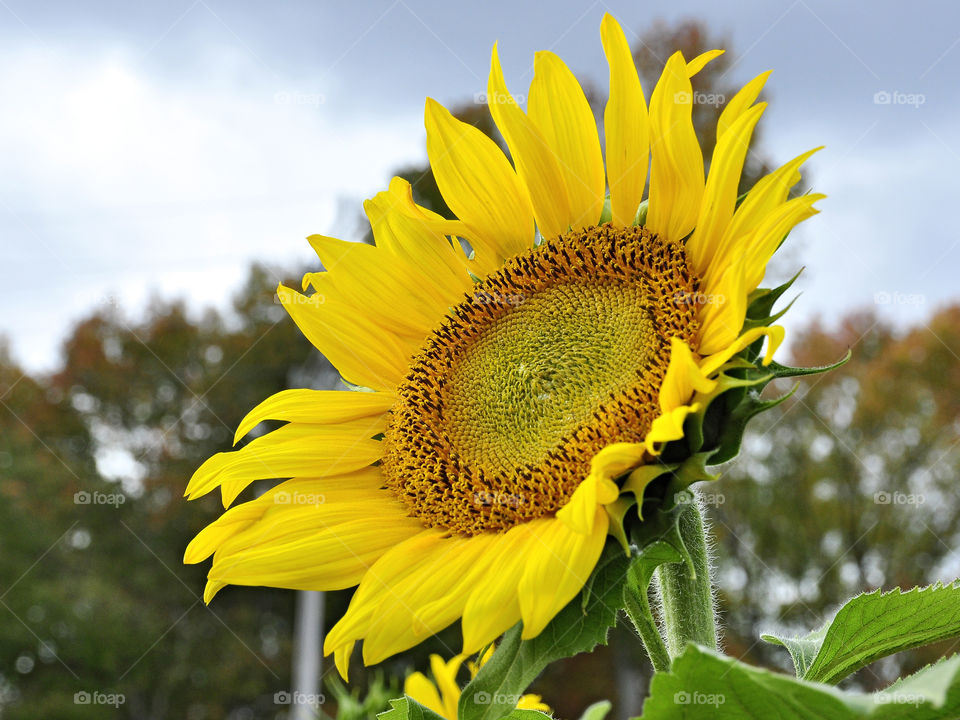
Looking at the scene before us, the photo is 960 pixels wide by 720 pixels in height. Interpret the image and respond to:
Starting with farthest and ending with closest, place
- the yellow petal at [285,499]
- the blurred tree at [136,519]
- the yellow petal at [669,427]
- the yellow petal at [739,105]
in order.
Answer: the blurred tree at [136,519] < the yellow petal at [285,499] < the yellow petal at [739,105] < the yellow petal at [669,427]

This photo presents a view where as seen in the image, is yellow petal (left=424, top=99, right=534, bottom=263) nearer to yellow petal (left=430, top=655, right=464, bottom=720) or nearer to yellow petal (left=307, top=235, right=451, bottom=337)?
yellow petal (left=307, top=235, right=451, bottom=337)

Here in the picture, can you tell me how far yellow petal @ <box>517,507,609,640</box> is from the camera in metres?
1.03

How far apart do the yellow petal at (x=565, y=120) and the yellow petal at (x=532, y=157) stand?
2 centimetres

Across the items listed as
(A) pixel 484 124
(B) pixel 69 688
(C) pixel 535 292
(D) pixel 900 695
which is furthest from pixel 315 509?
(B) pixel 69 688

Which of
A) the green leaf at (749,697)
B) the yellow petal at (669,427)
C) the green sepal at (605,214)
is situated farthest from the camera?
the green sepal at (605,214)

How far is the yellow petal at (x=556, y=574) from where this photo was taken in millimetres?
1028

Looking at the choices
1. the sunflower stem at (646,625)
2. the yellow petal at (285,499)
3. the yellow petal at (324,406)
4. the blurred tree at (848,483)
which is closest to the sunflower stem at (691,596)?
the sunflower stem at (646,625)

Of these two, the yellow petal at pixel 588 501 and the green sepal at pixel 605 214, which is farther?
the green sepal at pixel 605 214

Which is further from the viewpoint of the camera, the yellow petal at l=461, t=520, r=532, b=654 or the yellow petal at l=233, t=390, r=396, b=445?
the yellow petal at l=233, t=390, r=396, b=445

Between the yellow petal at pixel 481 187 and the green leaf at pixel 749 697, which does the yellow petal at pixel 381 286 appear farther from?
the green leaf at pixel 749 697

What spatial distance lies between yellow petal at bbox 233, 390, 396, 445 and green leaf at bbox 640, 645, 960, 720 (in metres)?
0.79

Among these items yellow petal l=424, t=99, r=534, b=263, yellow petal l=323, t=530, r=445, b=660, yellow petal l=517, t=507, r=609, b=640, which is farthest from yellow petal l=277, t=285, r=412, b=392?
yellow petal l=517, t=507, r=609, b=640

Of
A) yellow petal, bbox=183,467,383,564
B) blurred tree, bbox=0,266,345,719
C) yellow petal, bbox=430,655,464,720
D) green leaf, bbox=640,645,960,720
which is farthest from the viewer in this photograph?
blurred tree, bbox=0,266,345,719

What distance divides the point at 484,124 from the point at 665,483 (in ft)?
51.8
